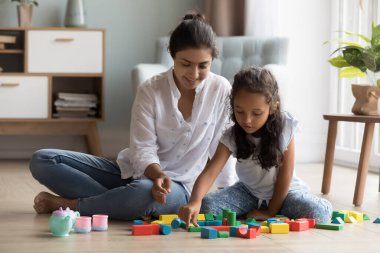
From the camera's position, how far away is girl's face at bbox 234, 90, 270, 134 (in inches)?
90.0

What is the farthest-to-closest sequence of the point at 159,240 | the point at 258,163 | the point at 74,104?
the point at 74,104
the point at 258,163
the point at 159,240

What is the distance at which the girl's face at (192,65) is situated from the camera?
2.35m

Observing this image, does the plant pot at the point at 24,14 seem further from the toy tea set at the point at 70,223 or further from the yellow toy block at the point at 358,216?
the yellow toy block at the point at 358,216

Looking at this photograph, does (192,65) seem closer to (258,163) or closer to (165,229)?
(258,163)

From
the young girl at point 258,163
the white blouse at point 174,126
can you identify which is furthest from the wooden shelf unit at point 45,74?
the young girl at point 258,163

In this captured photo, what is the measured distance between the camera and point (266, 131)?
2.39m

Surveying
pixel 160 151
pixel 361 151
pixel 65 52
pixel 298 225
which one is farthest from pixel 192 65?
pixel 65 52

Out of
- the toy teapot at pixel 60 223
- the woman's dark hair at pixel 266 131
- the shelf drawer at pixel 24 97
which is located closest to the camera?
the toy teapot at pixel 60 223

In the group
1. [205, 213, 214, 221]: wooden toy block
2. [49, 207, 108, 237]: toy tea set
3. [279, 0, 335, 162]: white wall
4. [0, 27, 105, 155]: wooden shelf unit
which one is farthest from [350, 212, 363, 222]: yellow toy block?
[0, 27, 105, 155]: wooden shelf unit

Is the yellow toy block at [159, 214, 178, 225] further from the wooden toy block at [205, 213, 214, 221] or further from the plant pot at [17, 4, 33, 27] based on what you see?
the plant pot at [17, 4, 33, 27]

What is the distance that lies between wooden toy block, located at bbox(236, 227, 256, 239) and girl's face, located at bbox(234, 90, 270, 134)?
0.34 metres

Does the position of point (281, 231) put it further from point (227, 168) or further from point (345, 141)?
point (345, 141)

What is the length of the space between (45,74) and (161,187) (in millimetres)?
2516

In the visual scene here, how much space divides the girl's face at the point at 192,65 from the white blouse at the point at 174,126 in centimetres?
11
